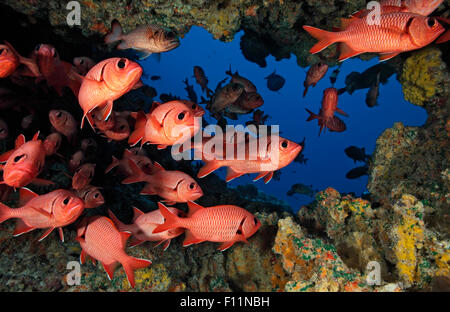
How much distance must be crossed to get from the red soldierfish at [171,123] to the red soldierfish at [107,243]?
1200 millimetres

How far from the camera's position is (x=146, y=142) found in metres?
2.80

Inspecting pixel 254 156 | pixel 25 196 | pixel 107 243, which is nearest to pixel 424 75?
pixel 254 156

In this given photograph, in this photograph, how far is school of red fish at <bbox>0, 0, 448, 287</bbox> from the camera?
237 centimetres

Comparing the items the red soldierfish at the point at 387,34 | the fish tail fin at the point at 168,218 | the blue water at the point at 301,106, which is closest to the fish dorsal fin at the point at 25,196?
the fish tail fin at the point at 168,218

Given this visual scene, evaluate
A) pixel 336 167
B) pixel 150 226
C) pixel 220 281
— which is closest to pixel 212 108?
pixel 150 226

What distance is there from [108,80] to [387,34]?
111 inches

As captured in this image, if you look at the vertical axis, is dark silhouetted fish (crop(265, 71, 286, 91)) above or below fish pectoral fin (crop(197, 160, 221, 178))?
above

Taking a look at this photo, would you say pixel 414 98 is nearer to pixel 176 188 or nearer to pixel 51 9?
pixel 176 188

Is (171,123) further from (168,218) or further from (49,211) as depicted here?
(49,211)

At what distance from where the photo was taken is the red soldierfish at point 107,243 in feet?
8.89

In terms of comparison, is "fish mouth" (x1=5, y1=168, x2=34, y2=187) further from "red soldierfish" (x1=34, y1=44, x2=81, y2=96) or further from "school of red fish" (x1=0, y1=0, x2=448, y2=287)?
"red soldierfish" (x1=34, y1=44, x2=81, y2=96)

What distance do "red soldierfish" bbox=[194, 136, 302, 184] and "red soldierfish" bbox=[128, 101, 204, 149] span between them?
53 cm

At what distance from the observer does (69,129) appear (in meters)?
3.98

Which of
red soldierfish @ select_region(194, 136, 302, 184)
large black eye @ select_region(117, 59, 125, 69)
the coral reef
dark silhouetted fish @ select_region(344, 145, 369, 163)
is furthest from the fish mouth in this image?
dark silhouetted fish @ select_region(344, 145, 369, 163)
